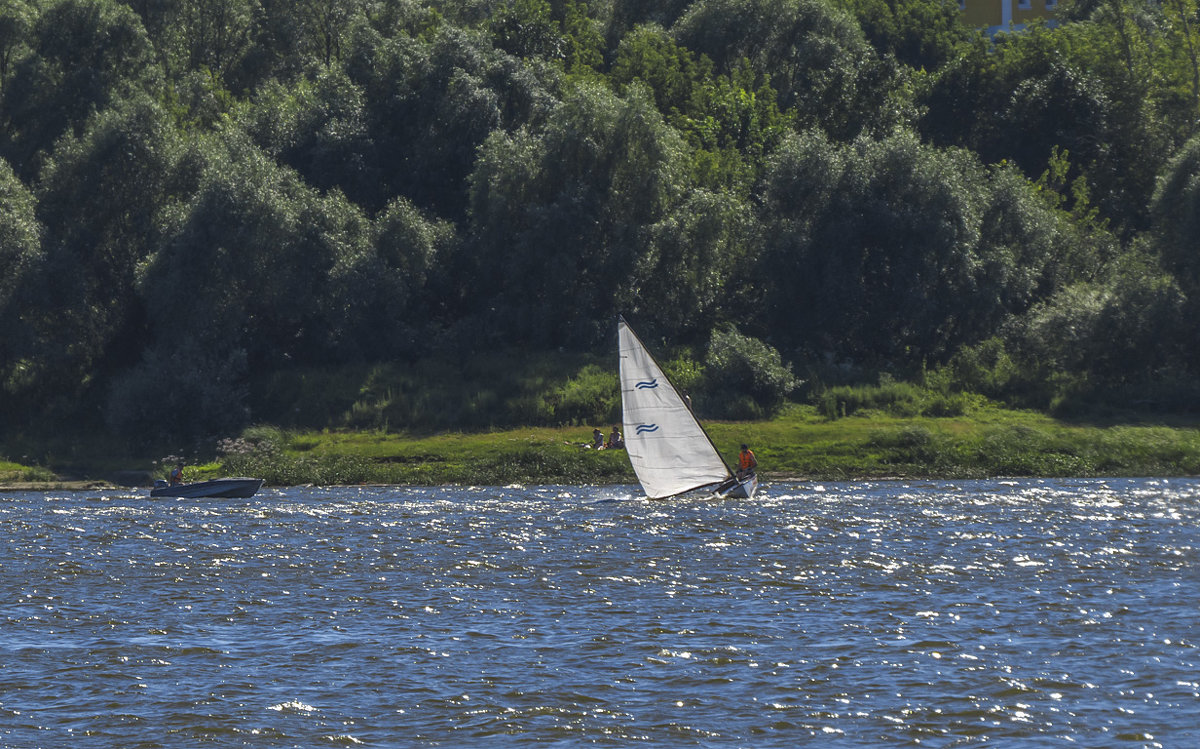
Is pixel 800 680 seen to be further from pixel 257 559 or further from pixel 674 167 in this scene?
pixel 674 167

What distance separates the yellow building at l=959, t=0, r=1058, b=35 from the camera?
486 feet

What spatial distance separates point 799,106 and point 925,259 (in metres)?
26.4

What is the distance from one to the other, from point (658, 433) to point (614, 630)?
2068 cm

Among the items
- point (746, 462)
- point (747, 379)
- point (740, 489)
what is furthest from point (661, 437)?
point (747, 379)

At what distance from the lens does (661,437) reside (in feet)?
150

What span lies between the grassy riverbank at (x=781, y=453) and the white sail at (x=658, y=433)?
988 cm

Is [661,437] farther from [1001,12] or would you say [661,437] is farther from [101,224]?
[1001,12]

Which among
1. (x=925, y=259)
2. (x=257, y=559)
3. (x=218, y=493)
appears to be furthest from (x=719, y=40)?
(x=257, y=559)

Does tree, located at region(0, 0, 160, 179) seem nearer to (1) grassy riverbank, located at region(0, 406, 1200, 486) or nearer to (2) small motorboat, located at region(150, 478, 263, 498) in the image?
(1) grassy riverbank, located at region(0, 406, 1200, 486)

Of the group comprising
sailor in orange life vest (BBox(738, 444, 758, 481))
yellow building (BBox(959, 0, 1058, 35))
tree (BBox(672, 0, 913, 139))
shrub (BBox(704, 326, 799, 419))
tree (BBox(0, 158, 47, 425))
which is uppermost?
yellow building (BBox(959, 0, 1058, 35))

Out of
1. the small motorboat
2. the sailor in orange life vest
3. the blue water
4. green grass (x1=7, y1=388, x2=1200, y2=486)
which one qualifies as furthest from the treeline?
the blue water

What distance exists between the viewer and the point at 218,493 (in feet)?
176

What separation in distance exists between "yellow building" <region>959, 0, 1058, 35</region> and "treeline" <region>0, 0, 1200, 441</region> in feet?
217

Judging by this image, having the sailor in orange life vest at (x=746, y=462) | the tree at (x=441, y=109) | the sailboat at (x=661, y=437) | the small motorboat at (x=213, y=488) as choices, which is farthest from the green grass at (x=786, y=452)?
the tree at (x=441, y=109)
